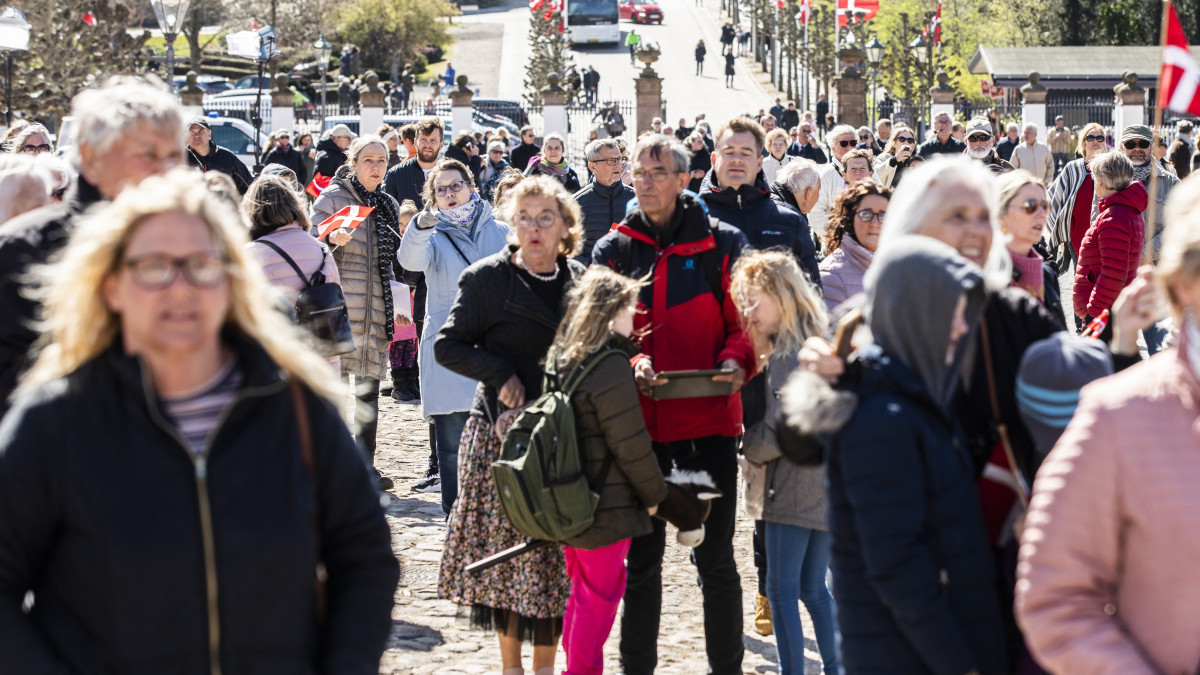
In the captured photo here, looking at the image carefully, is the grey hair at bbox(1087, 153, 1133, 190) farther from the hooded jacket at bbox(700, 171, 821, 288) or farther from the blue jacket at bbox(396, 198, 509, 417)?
the blue jacket at bbox(396, 198, 509, 417)

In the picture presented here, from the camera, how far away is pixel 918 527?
9.91 ft

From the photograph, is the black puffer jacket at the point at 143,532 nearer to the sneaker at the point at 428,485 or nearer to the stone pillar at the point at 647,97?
the sneaker at the point at 428,485

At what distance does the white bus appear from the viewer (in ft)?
239

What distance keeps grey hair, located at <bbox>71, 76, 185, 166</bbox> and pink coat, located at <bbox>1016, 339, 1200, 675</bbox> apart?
2095 millimetres

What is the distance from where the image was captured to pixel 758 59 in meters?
74.1

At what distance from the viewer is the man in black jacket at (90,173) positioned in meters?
3.44

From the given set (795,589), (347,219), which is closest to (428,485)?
(347,219)

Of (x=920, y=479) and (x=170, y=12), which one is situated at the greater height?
(x=170, y=12)

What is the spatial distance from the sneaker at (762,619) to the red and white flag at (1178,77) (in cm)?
256

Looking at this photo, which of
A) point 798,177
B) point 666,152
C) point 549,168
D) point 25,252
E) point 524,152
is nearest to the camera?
point 25,252

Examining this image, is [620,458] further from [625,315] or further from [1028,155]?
[1028,155]

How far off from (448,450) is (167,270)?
4.53 metres

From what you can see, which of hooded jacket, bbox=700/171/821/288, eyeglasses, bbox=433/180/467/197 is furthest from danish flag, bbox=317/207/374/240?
hooded jacket, bbox=700/171/821/288

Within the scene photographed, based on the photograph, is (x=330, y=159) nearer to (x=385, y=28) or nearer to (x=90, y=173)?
(x=90, y=173)
